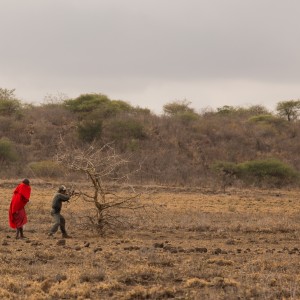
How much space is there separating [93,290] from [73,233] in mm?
6740

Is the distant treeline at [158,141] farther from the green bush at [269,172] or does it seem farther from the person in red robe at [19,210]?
the person in red robe at [19,210]

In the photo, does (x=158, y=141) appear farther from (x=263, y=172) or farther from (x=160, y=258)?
(x=160, y=258)

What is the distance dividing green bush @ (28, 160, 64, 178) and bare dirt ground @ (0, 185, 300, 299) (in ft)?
50.2

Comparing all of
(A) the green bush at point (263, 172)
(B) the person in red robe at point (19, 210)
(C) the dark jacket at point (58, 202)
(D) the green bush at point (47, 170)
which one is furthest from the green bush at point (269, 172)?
(B) the person in red robe at point (19, 210)

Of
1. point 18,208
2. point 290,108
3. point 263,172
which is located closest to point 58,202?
point 18,208

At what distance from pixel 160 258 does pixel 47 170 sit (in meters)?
26.0

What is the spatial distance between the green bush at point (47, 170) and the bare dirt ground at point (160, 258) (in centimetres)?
1529

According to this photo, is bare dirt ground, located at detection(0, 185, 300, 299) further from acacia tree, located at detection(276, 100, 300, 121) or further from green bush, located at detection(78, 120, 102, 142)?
acacia tree, located at detection(276, 100, 300, 121)

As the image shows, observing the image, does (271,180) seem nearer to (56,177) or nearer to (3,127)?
(56,177)

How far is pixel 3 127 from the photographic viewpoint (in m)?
47.2

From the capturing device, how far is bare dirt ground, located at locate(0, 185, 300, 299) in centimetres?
790

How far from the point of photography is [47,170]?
35.6 m

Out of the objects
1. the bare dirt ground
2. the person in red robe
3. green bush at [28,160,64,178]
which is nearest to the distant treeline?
green bush at [28,160,64,178]

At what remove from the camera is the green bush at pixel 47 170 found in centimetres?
3509
